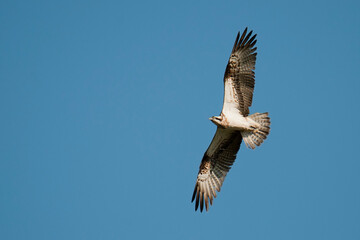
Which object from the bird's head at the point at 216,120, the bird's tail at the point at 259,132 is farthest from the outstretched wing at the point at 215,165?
the bird's head at the point at 216,120

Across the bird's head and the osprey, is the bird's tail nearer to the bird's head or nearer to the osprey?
the osprey

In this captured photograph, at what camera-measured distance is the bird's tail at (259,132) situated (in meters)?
11.7

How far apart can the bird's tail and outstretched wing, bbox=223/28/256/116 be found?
35 cm

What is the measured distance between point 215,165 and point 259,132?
1.71 m

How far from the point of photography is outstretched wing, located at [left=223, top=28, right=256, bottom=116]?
11531 mm

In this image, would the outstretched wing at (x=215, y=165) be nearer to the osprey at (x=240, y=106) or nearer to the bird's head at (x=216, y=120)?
the osprey at (x=240, y=106)

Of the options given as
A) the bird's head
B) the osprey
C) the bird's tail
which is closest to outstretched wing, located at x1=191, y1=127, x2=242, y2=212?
the osprey

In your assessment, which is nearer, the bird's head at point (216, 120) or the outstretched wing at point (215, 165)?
the bird's head at point (216, 120)

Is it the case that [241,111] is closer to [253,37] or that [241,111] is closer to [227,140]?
[227,140]

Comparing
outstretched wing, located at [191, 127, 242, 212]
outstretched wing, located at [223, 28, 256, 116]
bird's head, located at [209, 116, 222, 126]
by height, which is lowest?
outstretched wing, located at [191, 127, 242, 212]

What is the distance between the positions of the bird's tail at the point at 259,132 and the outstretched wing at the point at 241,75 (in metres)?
0.35

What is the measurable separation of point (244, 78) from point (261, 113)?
105cm

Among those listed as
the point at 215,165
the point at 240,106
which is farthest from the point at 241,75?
the point at 215,165

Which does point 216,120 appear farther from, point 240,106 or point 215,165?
point 215,165
